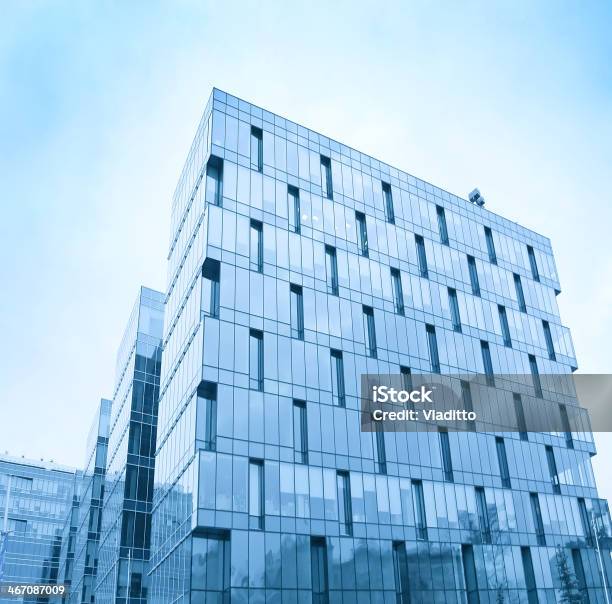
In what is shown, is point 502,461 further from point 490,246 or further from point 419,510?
point 490,246

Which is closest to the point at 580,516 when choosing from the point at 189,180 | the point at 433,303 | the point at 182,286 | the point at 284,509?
the point at 433,303

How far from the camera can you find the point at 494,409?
61875 mm

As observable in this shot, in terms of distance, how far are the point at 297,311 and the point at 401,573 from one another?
2033cm

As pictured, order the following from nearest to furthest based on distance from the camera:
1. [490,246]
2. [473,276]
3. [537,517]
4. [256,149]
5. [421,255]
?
1. [537,517]
2. [256,149]
3. [421,255]
4. [473,276]
5. [490,246]

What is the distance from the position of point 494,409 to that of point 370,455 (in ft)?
52.7

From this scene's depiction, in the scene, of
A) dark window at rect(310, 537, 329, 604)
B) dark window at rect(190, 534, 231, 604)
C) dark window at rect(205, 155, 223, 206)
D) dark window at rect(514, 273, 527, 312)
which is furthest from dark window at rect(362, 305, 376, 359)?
dark window at rect(514, 273, 527, 312)

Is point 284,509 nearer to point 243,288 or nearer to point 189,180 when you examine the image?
point 243,288

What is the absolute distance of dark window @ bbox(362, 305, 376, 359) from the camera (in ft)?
186

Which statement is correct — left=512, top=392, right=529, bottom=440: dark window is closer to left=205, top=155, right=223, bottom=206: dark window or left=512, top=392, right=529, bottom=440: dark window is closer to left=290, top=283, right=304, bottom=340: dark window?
left=290, top=283, right=304, bottom=340: dark window

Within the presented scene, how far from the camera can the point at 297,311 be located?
5409cm

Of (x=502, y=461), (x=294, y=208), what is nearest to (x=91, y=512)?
(x=294, y=208)

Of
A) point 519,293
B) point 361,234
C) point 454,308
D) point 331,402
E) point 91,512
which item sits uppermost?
point 361,234

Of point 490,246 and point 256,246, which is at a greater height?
point 490,246

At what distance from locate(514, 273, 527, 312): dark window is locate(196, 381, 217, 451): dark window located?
3761 centimetres
